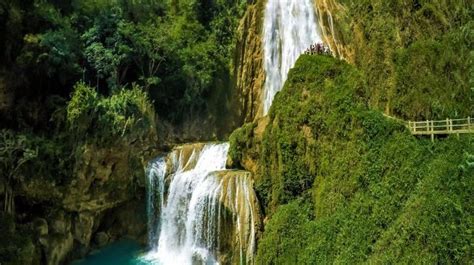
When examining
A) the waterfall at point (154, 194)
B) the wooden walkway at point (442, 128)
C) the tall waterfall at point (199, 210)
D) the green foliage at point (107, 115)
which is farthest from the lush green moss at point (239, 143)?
the wooden walkway at point (442, 128)

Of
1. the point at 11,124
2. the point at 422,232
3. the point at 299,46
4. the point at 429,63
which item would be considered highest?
the point at 299,46

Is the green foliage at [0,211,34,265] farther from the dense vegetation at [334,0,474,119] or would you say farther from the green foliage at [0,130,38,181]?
the dense vegetation at [334,0,474,119]

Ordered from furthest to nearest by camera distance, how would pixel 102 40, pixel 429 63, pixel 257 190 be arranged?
pixel 102 40
pixel 257 190
pixel 429 63

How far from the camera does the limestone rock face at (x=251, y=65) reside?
28.7 metres

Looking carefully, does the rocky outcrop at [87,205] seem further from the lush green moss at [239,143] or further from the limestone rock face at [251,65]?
the limestone rock face at [251,65]

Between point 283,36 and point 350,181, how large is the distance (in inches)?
655

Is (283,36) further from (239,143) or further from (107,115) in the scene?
(107,115)

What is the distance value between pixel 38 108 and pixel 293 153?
1266cm

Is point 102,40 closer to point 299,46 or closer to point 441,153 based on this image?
point 299,46

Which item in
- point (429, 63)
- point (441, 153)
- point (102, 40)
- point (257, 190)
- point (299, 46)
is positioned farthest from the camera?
point (299, 46)

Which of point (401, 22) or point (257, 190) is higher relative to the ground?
point (401, 22)

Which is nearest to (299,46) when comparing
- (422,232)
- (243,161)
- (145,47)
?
(145,47)

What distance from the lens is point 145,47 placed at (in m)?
24.5

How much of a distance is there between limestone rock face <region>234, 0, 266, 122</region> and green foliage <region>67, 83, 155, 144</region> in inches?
343
